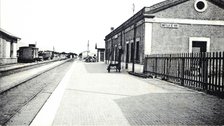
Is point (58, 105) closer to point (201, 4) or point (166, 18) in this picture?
point (166, 18)

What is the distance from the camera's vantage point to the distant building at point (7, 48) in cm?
2960

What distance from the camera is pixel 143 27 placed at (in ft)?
56.9

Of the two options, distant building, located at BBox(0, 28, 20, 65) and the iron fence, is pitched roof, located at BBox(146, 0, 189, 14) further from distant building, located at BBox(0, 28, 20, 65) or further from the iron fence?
distant building, located at BBox(0, 28, 20, 65)

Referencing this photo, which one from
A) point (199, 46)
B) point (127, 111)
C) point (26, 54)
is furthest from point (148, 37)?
point (26, 54)

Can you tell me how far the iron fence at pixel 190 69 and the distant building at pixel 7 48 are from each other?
67.5ft

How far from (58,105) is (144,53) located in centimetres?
1174

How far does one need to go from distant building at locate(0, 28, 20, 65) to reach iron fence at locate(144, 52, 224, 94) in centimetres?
2058

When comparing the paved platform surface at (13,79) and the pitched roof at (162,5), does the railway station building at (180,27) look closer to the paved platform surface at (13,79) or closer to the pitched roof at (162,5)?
the pitched roof at (162,5)

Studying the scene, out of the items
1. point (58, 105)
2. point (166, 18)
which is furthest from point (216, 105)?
point (166, 18)

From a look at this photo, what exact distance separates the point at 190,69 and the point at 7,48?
93.4 ft

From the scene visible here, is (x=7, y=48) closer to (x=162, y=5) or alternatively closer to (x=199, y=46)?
(x=162, y=5)

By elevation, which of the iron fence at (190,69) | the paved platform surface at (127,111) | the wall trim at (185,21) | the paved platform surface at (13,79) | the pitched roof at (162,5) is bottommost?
the paved platform surface at (13,79)

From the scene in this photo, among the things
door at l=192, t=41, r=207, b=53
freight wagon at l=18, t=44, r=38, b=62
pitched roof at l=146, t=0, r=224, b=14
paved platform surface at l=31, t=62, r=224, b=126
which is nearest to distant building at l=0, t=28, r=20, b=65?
freight wagon at l=18, t=44, r=38, b=62

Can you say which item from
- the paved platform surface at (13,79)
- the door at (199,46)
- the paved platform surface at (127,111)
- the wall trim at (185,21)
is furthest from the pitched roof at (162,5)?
the paved platform surface at (127,111)
